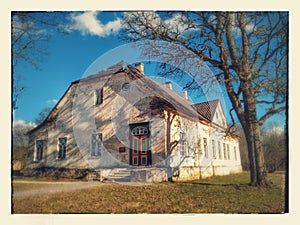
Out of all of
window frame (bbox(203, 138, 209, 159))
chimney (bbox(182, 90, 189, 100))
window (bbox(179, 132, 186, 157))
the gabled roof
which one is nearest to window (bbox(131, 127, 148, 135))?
the gabled roof

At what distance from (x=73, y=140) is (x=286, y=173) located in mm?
6074

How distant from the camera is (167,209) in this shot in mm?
5984

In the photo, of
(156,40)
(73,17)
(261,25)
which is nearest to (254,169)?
(261,25)

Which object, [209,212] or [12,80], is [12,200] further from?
→ [209,212]

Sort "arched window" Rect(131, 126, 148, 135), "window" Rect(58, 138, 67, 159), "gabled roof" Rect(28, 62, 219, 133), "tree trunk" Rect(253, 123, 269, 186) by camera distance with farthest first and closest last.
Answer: "window" Rect(58, 138, 67, 159) → "arched window" Rect(131, 126, 148, 135) → "gabled roof" Rect(28, 62, 219, 133) → "tree trunk" Rect(253, 123, 269, 186)

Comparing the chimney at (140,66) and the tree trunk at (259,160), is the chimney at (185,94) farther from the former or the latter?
the tree trunk at (259,160)

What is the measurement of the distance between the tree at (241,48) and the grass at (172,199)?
0.38 metres

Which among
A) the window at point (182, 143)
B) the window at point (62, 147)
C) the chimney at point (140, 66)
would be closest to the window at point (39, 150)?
the window at point (62, 147)

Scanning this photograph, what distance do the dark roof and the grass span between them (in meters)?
1.68

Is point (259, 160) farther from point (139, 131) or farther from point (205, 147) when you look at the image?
point (139, 131)

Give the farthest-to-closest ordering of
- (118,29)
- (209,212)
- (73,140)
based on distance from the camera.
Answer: (73,140), (118,29), (209,212)

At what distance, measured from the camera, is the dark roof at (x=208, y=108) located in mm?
6941

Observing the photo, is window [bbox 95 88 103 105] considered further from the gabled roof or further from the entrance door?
the entrance door

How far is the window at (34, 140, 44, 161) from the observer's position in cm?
769
